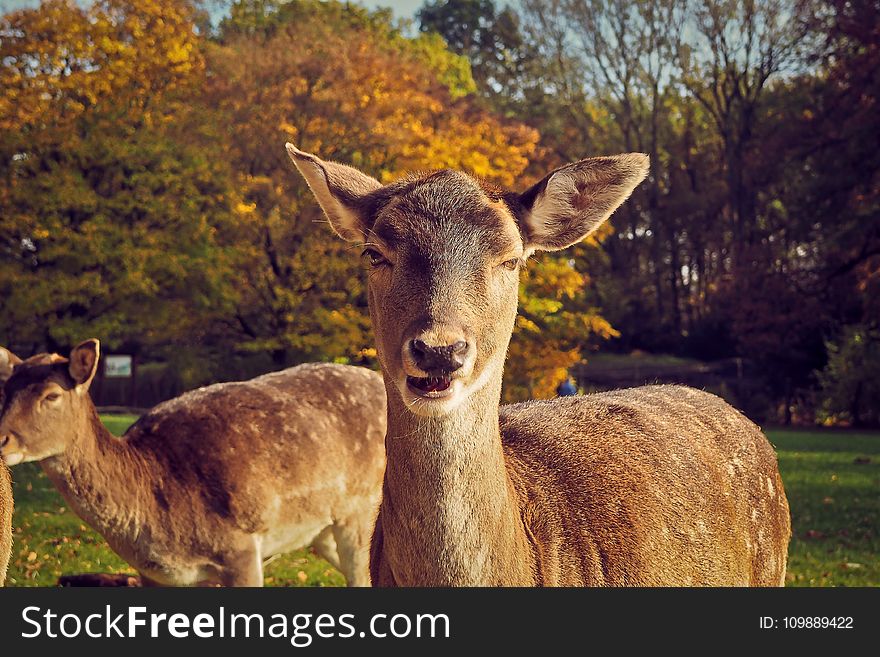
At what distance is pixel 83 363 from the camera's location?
776cm

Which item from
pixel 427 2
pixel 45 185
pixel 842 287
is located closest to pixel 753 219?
pixel 842 287

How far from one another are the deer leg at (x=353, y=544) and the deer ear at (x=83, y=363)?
8.04 ft

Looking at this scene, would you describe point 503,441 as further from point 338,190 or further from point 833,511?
point 833,511

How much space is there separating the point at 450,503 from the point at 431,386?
1.63 ft

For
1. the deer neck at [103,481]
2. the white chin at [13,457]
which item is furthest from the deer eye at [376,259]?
the white chin at [13,457]

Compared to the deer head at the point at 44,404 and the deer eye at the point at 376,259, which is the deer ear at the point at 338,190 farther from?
the deer head at the point at 44,404

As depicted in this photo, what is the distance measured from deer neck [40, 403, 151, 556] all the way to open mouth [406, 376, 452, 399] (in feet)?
15.8

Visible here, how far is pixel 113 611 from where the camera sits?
15.4 ft

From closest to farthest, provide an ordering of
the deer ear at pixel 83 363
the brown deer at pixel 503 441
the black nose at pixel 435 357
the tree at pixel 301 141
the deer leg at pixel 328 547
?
the black nose at pixel 435 357 → the brown deer at pixel 503 441 → the deer ear at pixel 83 363 → the deer leg at pixel 328 547 → the tree at pixel 301 141

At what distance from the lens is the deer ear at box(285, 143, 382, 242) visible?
4.11 metres

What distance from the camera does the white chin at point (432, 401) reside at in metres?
3.30

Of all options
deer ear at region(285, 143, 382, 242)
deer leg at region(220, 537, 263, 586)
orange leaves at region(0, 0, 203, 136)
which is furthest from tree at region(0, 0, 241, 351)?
deer ear at region(285, 143, 382, 242)

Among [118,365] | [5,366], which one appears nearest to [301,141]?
[118,365]

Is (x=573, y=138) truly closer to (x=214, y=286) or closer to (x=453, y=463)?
(x=214, y=286)
